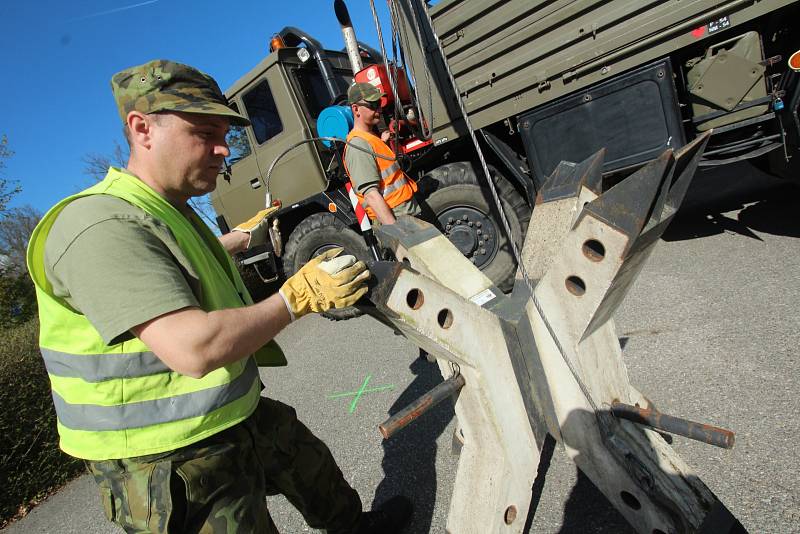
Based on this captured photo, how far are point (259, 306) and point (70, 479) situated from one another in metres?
3.40

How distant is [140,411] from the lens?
45.1 inches

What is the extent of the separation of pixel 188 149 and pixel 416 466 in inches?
73.9

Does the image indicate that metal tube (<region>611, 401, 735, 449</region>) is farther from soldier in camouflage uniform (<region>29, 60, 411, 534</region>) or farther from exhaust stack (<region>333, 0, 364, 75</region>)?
exhaust stack (<region>333, 0, 364, 75</region>)

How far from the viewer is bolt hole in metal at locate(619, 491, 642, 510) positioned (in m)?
1.22

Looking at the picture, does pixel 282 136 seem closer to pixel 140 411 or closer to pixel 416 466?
pixel 416 466

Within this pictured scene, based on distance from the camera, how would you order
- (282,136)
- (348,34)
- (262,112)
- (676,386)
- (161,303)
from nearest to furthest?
(161,303)
(676,386)
(348,34)
(282,136)
(262,112)

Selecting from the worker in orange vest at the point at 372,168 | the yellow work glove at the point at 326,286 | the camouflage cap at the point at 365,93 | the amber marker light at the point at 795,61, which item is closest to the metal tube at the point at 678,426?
the yellow work glove at the point at 326,286

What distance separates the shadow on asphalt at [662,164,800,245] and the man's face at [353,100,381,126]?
10.2 feet

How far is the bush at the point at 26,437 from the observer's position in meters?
→ 2.96

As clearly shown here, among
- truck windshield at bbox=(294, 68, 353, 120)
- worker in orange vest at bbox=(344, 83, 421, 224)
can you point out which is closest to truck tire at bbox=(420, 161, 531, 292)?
worker in orange vest at bbox=(344, 83, 421, 224)

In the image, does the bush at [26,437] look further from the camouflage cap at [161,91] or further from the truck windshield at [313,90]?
the truck windshield at [313,90]

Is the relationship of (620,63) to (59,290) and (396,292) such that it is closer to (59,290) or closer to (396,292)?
(396,292)

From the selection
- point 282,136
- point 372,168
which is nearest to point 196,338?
point 372,168

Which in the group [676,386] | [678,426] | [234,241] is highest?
[234,241]
